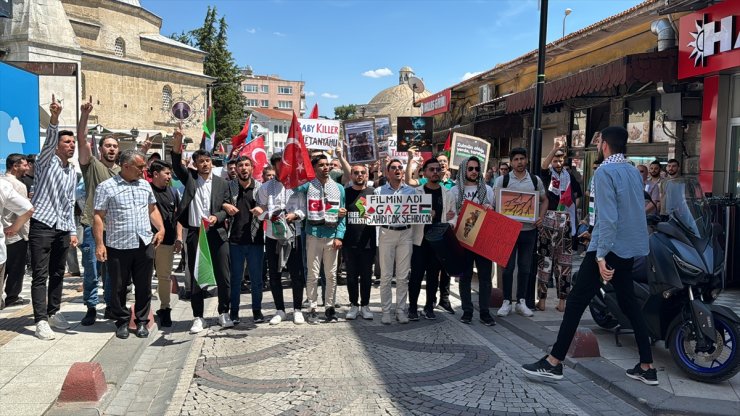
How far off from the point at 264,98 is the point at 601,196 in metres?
143

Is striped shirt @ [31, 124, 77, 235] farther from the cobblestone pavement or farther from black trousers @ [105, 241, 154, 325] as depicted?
the cobblestone pavement

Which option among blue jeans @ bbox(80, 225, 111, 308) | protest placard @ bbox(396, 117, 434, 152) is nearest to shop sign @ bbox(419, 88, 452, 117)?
protest placard @ bbox(396, 117, 434, 152)

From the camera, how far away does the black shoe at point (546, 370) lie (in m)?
4.87

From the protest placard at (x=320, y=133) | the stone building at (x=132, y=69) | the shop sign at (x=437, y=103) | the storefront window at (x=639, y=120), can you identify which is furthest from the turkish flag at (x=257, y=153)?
the stone building at (x=132, y=69)

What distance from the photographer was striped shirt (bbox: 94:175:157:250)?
19.3 ft

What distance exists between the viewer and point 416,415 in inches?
165

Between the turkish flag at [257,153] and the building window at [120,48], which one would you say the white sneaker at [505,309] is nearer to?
the turkish flag at [257,153]

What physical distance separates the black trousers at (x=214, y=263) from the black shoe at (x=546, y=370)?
355cm

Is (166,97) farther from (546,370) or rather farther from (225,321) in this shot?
(546,370)

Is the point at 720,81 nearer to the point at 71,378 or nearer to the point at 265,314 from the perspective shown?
the point at 265,314

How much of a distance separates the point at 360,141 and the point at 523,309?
3.53m

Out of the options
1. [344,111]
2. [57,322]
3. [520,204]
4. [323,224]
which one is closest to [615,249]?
[520,204]

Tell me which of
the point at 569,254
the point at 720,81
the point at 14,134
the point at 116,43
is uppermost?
the point at 116,43

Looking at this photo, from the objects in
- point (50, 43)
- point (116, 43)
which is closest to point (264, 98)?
point (116, 43)
